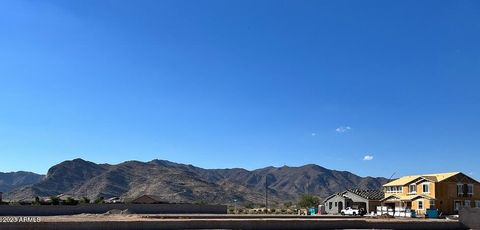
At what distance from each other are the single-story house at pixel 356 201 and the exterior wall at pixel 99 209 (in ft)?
65.0

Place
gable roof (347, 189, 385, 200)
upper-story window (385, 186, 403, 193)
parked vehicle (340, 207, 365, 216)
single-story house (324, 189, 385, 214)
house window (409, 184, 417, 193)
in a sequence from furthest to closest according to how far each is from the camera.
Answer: gable roof (347, 189, 385, 200) < single-story house (324, 189, 385, 214) < upper-story window (385, 186, 403, 193) < house window (409, 184, 417, 193) < parked vehicle (340, 207, 365, 216)

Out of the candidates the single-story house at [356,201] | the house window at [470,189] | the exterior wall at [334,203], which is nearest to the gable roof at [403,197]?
the single-story house at [356,201]

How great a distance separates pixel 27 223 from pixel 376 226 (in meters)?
30.6

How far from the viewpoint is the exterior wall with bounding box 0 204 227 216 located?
6308 cm

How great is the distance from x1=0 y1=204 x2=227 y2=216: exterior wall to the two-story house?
83.8 feet

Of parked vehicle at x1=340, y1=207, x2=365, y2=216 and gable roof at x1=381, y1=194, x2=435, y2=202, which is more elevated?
gable roof at x1=381, y1=194, x2=435, y2=202

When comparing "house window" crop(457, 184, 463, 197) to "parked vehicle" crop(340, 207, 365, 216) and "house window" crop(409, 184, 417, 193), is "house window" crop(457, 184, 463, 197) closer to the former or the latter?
"house window" crop(409, 184, 417, 193)

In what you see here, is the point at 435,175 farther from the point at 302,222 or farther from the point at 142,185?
the point at 142,185

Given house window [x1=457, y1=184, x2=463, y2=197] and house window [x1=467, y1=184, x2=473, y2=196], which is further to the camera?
house window [x1=467, y1=184, x2=473, y2=196]

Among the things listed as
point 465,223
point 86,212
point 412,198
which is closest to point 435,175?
point 412,198

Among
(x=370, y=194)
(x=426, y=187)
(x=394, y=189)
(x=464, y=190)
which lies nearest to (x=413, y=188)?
(x=426, y=187)

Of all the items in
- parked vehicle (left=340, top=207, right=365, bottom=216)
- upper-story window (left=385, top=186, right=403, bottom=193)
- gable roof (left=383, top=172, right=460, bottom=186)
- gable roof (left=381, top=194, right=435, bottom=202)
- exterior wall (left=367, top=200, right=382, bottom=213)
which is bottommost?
parked vehicle (left=340, top=207, right=365, bottom=216)

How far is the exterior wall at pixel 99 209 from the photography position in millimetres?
63081

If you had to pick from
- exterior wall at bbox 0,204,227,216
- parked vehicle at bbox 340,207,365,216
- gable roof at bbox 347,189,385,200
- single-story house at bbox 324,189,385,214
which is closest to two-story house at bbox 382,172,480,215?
single-story house at bbox 324,189,385,214
